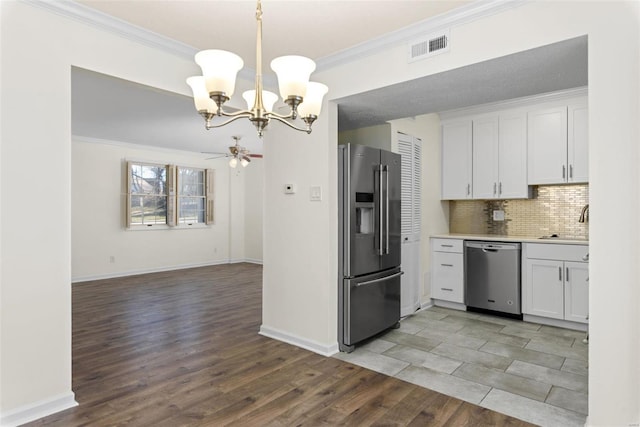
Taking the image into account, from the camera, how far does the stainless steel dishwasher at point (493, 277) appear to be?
14.3 feet

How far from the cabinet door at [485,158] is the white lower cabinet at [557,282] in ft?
2.94

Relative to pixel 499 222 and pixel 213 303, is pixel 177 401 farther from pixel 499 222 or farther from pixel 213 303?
pixel 499 222

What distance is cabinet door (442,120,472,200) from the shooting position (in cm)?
496

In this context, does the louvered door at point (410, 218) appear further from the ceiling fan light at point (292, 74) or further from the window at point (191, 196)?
the window at point (191, 196)

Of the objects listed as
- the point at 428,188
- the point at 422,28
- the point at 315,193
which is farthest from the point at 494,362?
the point at 422,28

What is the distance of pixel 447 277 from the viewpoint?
488cm

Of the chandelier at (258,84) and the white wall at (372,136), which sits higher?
the white wall at (372,136)

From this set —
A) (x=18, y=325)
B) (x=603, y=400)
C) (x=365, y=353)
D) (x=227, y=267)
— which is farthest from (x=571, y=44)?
(x=227, y=267)

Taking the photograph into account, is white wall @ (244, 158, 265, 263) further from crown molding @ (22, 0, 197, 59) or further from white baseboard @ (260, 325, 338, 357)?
crown molding @ (22, 0, 197, 59)

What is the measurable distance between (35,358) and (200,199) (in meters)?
6.76

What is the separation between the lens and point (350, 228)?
343 cm

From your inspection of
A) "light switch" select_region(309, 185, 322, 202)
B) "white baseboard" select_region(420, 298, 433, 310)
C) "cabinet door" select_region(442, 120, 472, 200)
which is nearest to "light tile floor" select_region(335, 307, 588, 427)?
"white baseboard" select_region(420, 298, 433, 310)

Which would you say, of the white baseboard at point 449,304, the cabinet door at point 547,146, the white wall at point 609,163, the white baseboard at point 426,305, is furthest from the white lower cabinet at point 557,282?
the white wall at point 609,163

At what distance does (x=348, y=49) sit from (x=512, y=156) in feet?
8.89
